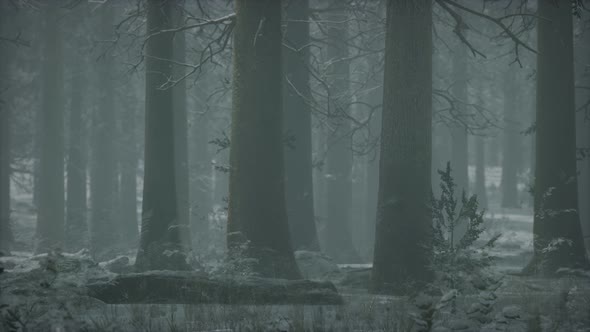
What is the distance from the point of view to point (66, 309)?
6.60 m

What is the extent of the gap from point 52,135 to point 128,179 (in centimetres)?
621

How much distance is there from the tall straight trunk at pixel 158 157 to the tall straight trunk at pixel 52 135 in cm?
1355

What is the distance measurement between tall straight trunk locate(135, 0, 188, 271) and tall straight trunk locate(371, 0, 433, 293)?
4.70m

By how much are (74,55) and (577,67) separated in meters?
20.3

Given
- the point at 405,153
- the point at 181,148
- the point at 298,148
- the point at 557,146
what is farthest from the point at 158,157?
the point at 557,146

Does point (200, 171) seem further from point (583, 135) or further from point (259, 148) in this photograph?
point (259, 148)

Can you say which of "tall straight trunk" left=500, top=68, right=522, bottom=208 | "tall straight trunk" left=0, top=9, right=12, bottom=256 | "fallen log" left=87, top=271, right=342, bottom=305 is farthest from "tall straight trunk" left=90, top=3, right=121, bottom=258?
"tall straight trunk" left=500, top=68, right=522, bottom=208

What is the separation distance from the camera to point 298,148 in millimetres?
15188

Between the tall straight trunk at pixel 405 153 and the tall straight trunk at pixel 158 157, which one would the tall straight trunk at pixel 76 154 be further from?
the tall straight trunk at pixel 405 153

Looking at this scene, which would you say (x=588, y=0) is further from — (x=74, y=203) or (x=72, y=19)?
(x=74, y=203)

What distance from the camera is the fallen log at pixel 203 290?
28.5 ft

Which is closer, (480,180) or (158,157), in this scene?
(158,157)

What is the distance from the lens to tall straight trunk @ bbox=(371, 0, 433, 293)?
33.1 feet

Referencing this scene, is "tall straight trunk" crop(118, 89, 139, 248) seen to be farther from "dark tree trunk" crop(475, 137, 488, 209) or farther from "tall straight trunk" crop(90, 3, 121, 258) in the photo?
"dark tree trunk" crop(475, 137, 488, 209)
